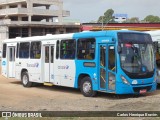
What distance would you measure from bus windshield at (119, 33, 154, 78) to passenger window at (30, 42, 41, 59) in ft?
20.1

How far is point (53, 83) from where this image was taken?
18766mm

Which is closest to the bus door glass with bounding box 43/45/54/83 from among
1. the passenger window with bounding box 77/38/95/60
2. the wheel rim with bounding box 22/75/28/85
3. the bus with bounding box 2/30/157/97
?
the bus with bounding box 2/30/157/97

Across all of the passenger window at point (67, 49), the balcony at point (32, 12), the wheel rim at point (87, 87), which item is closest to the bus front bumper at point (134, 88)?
the wheel rim at point (87, 87)

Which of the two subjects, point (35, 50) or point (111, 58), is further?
point (35, 50)

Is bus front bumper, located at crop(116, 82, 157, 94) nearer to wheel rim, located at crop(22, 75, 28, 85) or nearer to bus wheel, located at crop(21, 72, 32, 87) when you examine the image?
bus wheel, located at crop(21, 72, 32, 87)

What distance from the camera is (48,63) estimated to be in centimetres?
1920

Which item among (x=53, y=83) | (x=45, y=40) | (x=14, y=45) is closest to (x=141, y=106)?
(x=53, y=83)

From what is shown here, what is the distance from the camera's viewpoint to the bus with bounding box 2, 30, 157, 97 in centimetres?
1502

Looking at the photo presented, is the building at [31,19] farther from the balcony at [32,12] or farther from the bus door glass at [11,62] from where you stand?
the bus door glass at [11,62]

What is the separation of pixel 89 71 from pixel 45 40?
4.27m

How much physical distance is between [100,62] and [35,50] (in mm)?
5768

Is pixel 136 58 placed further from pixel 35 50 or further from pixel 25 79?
pixel 25 79

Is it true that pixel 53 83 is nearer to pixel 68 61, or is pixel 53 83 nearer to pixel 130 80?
pixel 68 61

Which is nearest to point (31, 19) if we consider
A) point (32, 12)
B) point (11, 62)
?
point (32, 12)
